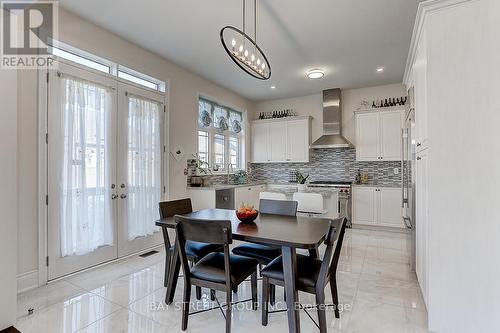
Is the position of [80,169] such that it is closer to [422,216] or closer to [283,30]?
[283,30]

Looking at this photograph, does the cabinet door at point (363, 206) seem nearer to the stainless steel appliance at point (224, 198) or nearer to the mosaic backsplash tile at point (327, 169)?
the mosaic backsplash tile at point (327, 169)

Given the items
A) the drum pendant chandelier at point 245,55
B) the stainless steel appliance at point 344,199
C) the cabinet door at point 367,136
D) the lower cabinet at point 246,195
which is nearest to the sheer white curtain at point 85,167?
the drum pendant chandelier at point 245,55

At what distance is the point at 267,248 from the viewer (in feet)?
8.51

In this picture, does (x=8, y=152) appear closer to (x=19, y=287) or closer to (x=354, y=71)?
(x=19, y=287)

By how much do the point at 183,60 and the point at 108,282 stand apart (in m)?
3.34

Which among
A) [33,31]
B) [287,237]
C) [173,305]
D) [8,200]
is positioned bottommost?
[173,305]

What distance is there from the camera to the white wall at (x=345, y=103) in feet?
18.4

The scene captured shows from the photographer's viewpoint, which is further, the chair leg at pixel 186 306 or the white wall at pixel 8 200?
the chair leg at pixel 186 306

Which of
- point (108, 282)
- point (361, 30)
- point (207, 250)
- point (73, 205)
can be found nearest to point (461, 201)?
point (207, 250)

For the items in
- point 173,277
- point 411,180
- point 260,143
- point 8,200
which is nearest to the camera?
point 8,200

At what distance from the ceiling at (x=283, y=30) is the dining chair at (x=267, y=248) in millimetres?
2176

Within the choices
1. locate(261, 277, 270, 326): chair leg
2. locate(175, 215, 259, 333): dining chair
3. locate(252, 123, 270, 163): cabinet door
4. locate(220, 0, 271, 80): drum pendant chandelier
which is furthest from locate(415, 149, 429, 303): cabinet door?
locate(252, 123, 270, 163): cabinet door

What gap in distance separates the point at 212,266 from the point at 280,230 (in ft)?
2.02

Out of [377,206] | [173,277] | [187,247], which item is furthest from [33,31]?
[377,206]
